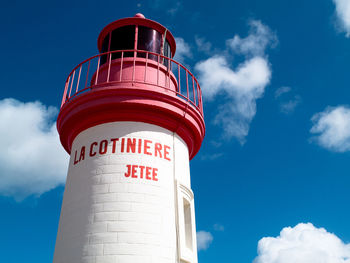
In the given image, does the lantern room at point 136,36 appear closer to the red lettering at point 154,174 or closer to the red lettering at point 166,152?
the red lettering at point 166,152

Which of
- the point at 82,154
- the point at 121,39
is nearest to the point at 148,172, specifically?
the point at 82,154

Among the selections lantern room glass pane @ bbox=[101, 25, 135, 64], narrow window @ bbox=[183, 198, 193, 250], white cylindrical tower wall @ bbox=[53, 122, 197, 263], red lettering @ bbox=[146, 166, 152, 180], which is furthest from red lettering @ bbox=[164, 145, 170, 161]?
lantern room glass pane @ bbox=[101, 25, 135, 64]

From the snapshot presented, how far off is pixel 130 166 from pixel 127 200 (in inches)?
35.3

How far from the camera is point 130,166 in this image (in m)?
8.32

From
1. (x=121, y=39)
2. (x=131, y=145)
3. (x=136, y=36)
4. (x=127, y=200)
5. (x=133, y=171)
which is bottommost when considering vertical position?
(x=127, y=200)

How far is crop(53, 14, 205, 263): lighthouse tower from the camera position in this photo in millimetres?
7562

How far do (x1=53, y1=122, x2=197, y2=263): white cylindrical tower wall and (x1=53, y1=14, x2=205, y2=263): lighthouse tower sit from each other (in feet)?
0.07

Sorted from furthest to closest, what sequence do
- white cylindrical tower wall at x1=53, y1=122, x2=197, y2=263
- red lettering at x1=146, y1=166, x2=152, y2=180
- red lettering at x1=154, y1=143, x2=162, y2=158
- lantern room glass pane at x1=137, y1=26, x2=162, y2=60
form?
lantern room glass pane at x1=137, y1=26, x2=162, y2=60 < red lettering at x1=154, y1=143, x2=162, y2=158 < red lettering at x1=146, y1=166, x2=152, y2=180 < white cylindrical tower wall at x1=53, y1=122, x2=197, y2=263

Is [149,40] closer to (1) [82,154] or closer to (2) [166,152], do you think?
(2) [166,152]

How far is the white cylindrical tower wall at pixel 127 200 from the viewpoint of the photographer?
7.46 metres

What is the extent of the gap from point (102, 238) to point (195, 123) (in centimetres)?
433

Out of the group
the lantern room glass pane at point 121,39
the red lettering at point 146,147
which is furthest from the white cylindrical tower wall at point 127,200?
the lantern room glass pane at point 121,39

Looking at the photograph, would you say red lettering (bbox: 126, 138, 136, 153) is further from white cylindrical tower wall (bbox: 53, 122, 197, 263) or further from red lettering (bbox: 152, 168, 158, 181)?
red lettering (bbox: 152, 168, 158, 181)

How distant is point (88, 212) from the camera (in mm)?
7863
